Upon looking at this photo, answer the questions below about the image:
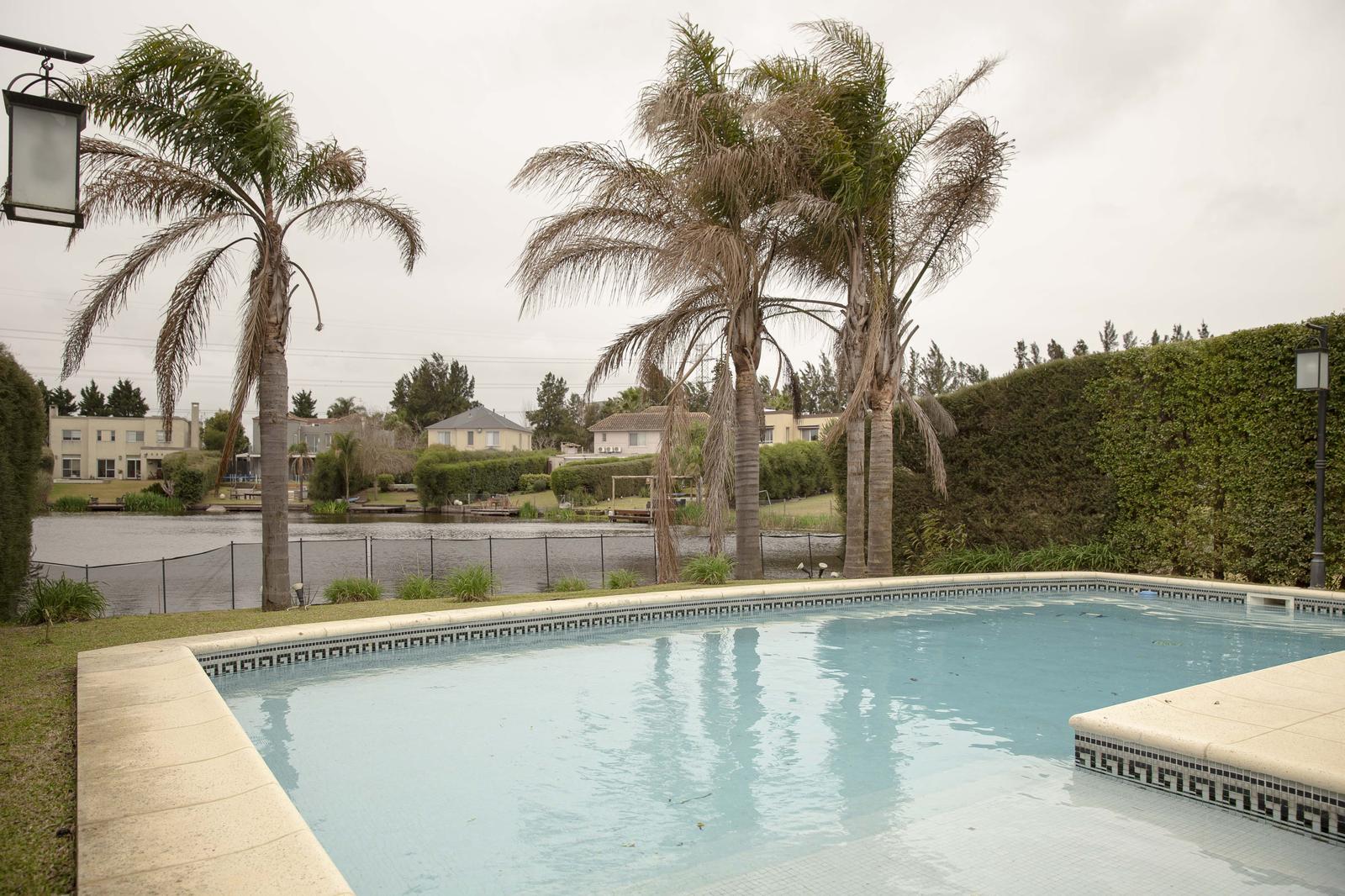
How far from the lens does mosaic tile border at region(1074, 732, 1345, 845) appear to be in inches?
144

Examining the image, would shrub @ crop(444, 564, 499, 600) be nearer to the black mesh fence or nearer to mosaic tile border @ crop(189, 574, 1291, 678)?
mosaic tile border @ crop(189, 574, 1291, 678)

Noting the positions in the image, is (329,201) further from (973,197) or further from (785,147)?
(973,197)

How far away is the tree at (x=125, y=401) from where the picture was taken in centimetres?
7931

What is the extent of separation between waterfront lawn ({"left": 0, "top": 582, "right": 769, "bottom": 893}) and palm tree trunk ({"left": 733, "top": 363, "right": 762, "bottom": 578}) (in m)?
3.43

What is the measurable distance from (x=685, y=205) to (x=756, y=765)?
8.63 metres

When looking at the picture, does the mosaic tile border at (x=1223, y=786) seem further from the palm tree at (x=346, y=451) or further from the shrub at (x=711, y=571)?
the palm tree at (x=346, y=451)

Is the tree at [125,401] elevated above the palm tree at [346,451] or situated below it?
above

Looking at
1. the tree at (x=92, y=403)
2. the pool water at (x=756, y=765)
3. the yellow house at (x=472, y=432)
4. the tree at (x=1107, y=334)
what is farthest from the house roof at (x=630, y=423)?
the tree at (x=92, y=403)

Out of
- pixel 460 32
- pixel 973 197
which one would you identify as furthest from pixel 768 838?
pixel 460 32

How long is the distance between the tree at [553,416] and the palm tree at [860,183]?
219ft

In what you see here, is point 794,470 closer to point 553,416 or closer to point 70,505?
point 70,505

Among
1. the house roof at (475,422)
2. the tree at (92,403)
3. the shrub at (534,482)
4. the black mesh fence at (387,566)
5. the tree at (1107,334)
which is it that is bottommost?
the black mesh fence at (387,566)

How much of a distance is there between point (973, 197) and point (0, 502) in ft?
41.6

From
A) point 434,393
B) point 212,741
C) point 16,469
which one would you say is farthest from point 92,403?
point 212,741
